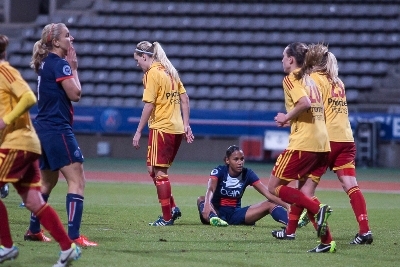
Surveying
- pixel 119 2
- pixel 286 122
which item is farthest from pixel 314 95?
pixel 119 2

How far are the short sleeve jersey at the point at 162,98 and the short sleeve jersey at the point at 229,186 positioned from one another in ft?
2.38

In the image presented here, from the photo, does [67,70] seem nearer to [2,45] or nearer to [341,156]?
[2,45]

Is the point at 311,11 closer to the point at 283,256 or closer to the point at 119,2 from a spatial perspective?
the point at 119,2

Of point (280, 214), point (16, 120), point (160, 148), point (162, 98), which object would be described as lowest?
point (280, 214)

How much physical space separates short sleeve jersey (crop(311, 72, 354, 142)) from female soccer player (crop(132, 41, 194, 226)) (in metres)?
2.05

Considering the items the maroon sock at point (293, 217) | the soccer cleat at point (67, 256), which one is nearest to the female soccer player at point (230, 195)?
the maroon sock at point (293, 217)

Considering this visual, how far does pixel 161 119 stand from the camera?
10320 millimetres

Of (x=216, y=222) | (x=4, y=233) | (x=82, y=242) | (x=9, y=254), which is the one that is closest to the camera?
(x=9, y=254)

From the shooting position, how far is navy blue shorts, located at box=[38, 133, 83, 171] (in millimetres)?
7754

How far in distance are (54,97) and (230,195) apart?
3.30m

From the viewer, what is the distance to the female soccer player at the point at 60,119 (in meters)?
7.77

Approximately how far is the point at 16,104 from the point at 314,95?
289cm

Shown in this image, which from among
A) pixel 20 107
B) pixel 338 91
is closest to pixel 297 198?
pixel 338 91

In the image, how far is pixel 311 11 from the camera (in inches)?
1078
